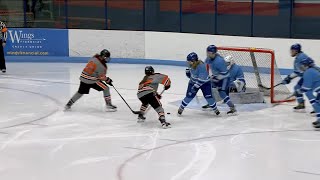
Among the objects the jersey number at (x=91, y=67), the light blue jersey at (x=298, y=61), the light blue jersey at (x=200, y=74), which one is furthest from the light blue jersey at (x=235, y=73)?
the jersey number at (x=91, y=67)

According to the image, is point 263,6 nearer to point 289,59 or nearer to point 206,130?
point 289,59

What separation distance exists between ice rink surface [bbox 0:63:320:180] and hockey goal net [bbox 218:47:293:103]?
64cm

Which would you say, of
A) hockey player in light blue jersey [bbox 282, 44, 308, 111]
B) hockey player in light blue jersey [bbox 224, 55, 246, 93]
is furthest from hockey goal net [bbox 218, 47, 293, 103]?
hockey player in light blue jersey [bbox 282, 44, 308, 111]

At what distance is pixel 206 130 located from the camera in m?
8.84

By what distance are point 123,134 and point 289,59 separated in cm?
638

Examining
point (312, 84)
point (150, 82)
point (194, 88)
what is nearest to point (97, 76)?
point (150, 82)

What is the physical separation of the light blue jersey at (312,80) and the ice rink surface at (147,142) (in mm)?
557

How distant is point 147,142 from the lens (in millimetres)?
8148

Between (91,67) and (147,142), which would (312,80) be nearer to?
(147,142)

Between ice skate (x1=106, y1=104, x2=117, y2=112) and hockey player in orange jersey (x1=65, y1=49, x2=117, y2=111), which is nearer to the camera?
hockey player in orange jersey (x1=65, y1=49, x2=117, y2=111)

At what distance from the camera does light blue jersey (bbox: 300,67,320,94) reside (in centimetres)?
869

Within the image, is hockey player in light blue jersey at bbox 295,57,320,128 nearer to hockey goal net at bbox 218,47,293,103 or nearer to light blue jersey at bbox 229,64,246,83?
light blue jersey at bbox 229,64,246,83

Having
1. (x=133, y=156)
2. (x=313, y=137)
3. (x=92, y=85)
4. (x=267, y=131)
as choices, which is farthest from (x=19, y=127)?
(x=313, y=137)

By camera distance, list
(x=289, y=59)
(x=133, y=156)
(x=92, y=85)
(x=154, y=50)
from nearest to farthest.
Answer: (x=133, y=156) → (x=92, y=85) → (x=289, y=59) → (x=154, y=50)
